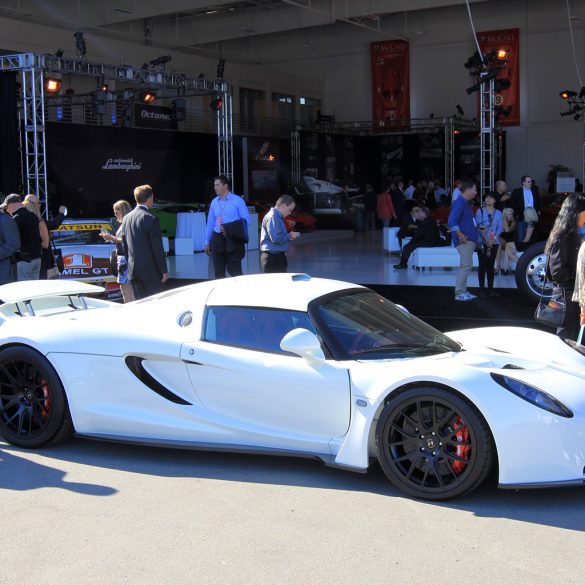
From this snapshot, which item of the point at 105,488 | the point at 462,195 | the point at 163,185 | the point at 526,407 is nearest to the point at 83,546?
the point at 105,488

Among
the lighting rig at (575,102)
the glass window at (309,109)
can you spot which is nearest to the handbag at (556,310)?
the lighting rig at (575,102)

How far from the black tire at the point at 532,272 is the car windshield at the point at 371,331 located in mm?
6187

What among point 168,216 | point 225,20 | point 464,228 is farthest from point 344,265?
point 225,20

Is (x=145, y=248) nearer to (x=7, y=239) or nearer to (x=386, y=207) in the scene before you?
(x=7, y=239)

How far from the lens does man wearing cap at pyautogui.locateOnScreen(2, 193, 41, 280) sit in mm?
9383

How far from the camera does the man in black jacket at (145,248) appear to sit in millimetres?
8203

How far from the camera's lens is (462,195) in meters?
11.5

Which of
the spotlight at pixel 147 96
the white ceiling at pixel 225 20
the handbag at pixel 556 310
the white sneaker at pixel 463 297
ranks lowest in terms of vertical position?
the white sneaker at pixel 463 297

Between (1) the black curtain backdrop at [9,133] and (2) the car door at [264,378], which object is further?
(1) the black curtain backdrop at [9,133]

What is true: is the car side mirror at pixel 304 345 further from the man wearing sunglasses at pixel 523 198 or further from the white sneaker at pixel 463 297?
the man wearing sunglasses at pixel 523 198

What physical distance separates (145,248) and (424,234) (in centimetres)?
948

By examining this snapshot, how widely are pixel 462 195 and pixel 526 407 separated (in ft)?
25.1

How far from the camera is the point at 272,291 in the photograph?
5164 mm

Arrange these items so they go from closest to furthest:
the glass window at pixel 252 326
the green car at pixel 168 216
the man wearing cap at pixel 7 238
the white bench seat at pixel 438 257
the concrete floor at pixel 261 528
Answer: the concrete floor at pixel 261 528 → the glass window at pixel 252 326 → the man wearing cap at pixel 7 238 → the white bench seat at pixel 438 257 → the green car at pixel 168 216
